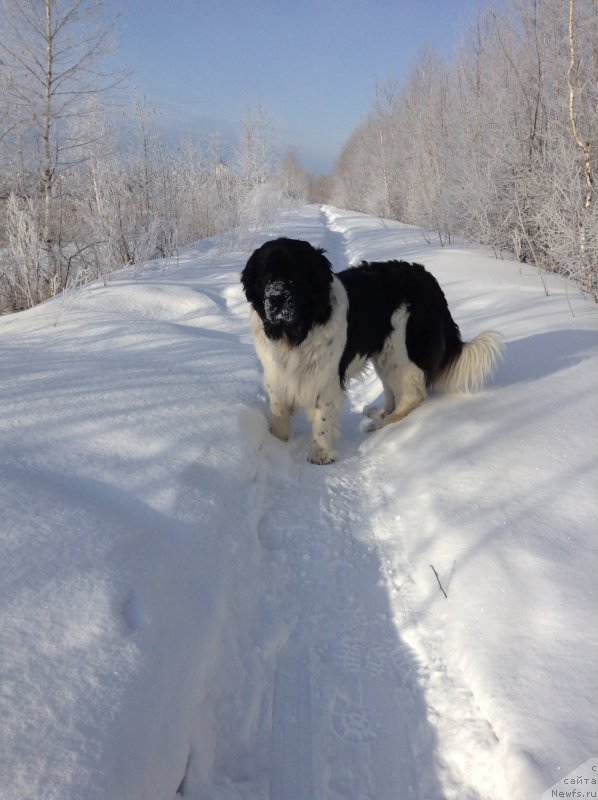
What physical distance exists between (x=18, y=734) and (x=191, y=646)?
56 cm

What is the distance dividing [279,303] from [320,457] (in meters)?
1.09

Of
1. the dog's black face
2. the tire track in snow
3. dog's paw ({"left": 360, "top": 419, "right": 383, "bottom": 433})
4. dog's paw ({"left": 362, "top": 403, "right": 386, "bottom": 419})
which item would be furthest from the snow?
the dog's black face

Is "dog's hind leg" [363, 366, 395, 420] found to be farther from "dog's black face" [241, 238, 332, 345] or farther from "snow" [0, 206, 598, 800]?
"dog's black face" [241, 238, 332, 345]

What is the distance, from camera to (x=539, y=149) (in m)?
8.58

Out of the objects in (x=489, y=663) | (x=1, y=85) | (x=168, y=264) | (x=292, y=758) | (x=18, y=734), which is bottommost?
(x=292, y=758)

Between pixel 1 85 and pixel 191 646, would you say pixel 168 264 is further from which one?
pixel 191 646

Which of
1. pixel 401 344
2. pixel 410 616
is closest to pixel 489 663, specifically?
pixel 410 616

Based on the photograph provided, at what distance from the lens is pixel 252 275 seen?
3033 mm

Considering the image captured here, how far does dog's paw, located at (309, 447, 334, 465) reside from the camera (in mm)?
3254

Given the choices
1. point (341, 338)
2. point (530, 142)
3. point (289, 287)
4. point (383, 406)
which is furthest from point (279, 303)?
point (530, 142)

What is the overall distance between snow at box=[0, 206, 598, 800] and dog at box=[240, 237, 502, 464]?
1.06 feet

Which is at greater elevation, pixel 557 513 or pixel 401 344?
pixel 401 344

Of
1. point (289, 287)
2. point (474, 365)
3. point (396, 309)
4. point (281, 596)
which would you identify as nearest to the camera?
point (281, 596)

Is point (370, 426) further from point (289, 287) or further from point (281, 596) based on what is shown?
point (281, 596)
